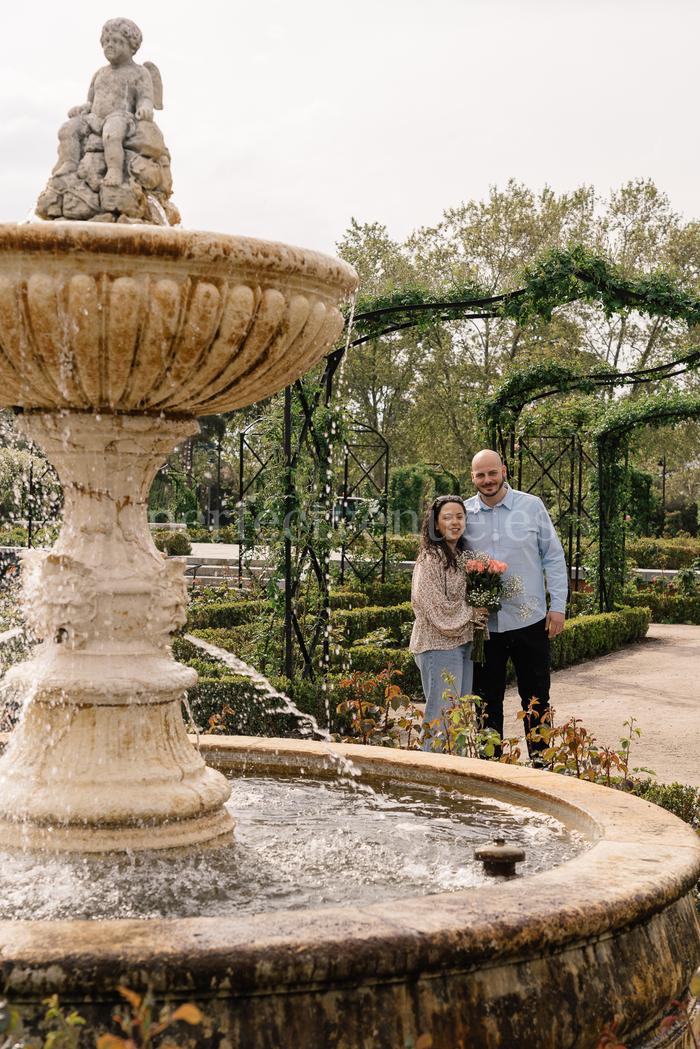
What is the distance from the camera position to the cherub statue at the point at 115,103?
3840 millimetres

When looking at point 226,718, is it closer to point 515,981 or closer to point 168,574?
point 168,574

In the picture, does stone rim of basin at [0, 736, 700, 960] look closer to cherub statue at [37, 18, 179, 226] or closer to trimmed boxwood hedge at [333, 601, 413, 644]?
cherub statue at [37, 18, 179, 226]

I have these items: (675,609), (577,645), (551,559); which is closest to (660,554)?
(675,609)

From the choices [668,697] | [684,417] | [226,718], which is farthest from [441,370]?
[226,718]

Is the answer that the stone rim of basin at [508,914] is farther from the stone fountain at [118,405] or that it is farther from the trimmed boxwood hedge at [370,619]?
the trimmed boxwood hedge at [370,619]

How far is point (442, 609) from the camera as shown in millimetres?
6301

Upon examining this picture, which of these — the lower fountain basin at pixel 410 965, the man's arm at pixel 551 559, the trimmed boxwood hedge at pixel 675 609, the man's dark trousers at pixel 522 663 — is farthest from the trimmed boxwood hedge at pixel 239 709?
the trimmed boxwood hedge at pixel 675 609

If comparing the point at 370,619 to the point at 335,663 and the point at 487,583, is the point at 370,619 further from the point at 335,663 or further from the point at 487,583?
the point at 487,583

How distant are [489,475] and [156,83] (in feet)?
9.71

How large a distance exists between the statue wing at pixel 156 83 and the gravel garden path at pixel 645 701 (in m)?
5.02

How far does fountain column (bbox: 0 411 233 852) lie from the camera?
3.61m

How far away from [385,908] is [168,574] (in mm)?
1605

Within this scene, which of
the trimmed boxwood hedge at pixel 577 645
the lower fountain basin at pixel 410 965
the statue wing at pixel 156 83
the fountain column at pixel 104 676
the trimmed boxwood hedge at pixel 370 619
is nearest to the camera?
the lower fountain basin at pixel 410 965

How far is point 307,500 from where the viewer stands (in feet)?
30.3
